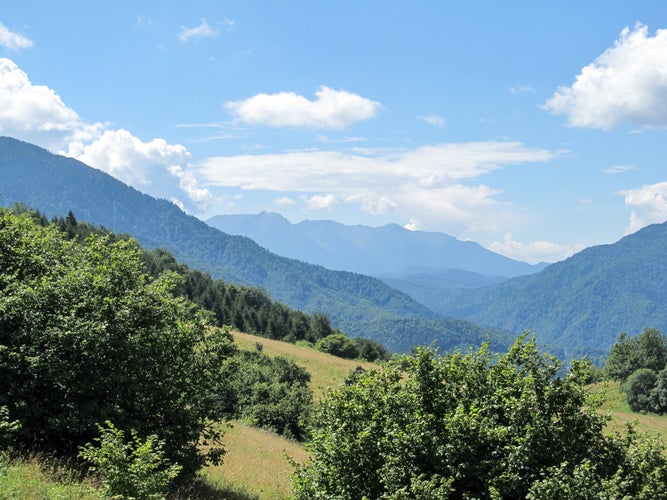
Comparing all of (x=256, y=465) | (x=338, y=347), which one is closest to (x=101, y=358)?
(x=256, y=465)

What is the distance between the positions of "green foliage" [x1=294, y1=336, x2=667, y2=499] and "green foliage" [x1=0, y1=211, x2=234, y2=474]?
3.65 metres

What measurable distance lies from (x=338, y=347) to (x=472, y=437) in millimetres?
87703

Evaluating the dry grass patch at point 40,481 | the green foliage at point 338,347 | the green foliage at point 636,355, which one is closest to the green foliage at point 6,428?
the dry grass patch at point 40,481

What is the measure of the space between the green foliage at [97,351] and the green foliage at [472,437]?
3646 mm

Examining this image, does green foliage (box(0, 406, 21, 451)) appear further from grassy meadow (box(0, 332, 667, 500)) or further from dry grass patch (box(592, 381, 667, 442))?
dry grass patch (box(592, 381, 667, 442))

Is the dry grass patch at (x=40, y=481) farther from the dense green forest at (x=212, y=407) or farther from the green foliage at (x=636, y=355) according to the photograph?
the green foliage at (x=636, y=355)

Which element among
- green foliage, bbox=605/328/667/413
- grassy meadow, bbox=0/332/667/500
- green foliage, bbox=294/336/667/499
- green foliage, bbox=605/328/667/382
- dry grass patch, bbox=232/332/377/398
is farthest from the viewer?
green foliage, bbox=605/328/667/382

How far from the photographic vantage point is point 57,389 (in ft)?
39.9

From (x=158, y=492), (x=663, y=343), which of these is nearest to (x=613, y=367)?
(x=663, y=343)

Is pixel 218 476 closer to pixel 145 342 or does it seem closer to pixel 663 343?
pixel 145 342

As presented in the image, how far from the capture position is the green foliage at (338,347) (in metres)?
96.7

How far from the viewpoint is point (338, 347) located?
97.4m

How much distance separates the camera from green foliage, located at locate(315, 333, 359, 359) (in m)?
96.7

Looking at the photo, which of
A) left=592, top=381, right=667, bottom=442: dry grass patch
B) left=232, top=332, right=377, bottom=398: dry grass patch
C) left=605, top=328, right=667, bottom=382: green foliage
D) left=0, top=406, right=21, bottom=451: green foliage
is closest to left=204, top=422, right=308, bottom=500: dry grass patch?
left=0, top=406, right=21, bottom=451: green foliage
